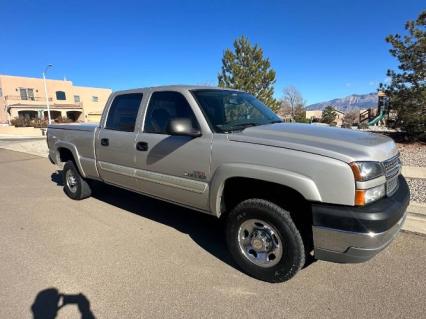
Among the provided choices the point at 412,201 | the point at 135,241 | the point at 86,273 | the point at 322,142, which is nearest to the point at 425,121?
the point at 412,201

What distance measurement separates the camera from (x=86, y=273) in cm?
337

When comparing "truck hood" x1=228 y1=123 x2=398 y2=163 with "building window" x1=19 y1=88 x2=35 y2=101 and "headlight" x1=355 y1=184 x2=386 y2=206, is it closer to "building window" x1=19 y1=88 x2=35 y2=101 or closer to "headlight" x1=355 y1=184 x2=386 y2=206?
"headlight" x1=355 y1=184 x2=386 y2=206

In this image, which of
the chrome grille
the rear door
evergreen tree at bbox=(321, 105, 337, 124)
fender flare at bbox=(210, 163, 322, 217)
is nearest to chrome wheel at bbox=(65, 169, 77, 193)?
the rear door

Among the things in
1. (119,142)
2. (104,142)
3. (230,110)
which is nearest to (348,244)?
(230,110)

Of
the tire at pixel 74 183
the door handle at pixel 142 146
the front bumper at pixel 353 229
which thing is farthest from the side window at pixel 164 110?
the tire at pixel 74 183

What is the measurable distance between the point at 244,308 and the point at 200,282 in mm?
577

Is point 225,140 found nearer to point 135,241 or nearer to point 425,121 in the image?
point 135,241

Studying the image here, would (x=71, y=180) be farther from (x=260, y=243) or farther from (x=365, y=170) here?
(x=365, y=170)

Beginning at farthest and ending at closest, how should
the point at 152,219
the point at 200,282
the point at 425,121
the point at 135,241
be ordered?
1. the point at 425,121
2. the point at 152,219
3. the point at 135,241
4. the point at 200,282

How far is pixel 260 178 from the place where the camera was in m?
2.98

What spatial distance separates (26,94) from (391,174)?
2387 inches

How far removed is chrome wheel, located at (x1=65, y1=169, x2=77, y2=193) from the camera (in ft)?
19.7

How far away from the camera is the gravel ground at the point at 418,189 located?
5257mm

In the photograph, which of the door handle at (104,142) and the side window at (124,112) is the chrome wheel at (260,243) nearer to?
the side window at (124,112)
